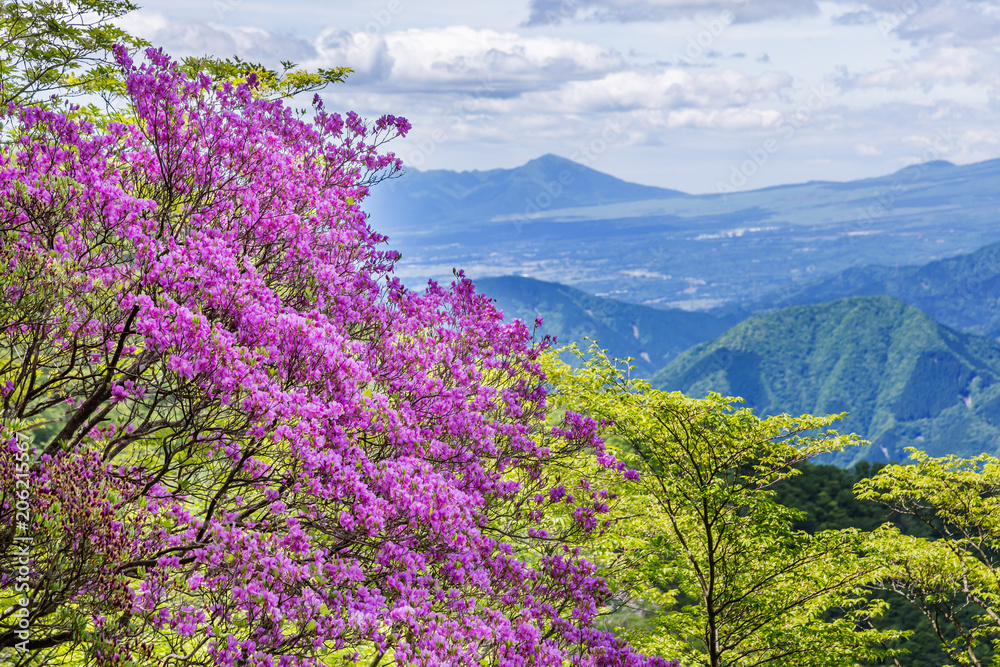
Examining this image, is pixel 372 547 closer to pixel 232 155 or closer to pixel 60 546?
pixel 60 546

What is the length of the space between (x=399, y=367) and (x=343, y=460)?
211cm

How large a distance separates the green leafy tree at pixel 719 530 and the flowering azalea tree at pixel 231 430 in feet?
19.8

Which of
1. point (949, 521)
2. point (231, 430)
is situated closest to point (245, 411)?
point (231, 430)

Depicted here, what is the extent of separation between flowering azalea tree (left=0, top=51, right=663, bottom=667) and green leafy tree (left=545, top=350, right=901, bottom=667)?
6035mm

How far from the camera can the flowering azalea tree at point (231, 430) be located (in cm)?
582

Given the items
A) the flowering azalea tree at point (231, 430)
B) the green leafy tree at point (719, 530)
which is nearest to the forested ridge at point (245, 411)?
the flowering azalea tree at point (231, 430)

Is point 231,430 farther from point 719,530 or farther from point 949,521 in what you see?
point 949,521

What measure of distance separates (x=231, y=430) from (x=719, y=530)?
42.2ft

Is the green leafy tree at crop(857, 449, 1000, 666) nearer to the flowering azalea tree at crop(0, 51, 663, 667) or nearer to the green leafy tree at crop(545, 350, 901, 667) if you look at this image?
the green leafy tree at crop(545, 350, 901, 667)

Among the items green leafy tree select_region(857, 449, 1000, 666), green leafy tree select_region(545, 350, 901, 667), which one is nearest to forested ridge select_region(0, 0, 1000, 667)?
green leafy tree select_region(545, 350, 901, 667)

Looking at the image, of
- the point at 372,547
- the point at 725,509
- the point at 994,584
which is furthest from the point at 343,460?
the point at 994,584

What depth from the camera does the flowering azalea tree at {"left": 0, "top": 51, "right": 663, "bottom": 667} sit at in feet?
19.1

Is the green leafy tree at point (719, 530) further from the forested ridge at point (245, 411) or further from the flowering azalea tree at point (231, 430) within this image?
the flowering azalea tree at point (231, 430)

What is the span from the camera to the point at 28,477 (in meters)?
5.40
